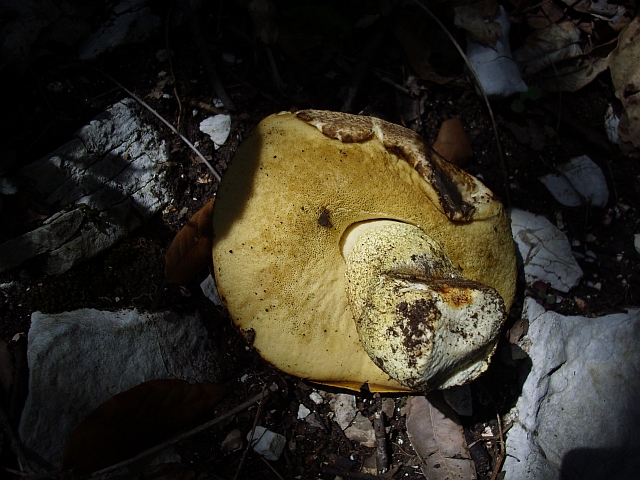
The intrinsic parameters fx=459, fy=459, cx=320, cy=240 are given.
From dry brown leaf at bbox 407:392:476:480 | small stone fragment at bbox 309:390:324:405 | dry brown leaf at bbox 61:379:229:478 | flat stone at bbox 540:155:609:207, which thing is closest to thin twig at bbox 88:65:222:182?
dry brown leaf at bbox 61:379:229:478

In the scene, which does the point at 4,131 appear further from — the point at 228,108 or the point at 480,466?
the point at 480,466

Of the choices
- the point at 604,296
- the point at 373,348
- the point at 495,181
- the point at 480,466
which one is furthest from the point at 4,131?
the point at 604,296

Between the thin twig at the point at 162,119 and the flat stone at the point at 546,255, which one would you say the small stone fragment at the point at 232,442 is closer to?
the thin twig at the point at 162,119

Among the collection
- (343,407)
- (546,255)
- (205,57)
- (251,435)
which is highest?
(205,57)

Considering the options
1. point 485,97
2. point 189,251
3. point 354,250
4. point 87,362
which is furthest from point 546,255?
point 87,362

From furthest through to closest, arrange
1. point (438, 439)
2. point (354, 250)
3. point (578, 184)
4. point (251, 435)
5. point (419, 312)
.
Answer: point (578, 184) → point (438, 439) → point (251, 435) → point (354, 250) → point (419, 312)

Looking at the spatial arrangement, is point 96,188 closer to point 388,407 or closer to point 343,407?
point 343,407

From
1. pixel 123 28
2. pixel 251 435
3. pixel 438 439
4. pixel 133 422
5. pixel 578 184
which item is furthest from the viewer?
pixel 578 184

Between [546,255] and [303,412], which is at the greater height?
[546,255]

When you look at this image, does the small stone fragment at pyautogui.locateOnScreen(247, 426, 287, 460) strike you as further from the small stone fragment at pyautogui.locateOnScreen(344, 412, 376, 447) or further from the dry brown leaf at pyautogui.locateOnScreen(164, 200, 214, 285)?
the dry brown leaf at pyautogui.locateOnScreen(164, 200, 214, 285)
